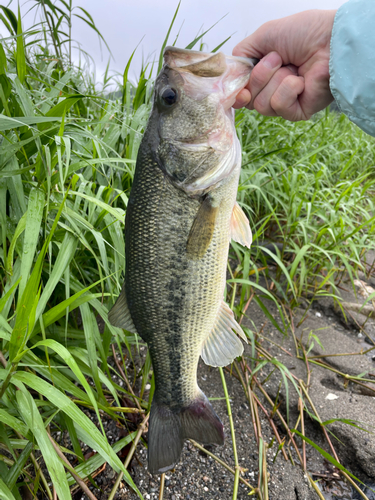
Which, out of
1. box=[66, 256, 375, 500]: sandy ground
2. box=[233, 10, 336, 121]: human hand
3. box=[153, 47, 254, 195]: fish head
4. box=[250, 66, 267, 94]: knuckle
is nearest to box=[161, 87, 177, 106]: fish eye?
box=[153, 47, 254, 195]: fish head

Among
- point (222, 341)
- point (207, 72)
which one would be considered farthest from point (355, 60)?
point (222, 341)

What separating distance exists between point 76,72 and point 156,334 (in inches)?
121

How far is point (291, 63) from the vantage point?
164cm

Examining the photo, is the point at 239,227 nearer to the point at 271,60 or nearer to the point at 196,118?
the point at 196,118

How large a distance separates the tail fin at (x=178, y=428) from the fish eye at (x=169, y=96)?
1.20 meters

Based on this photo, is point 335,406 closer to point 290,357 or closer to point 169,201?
point 290,357

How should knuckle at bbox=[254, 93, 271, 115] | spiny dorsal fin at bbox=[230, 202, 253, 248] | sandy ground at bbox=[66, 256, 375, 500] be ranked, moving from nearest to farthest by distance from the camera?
spiny dorsal fin at bbox=[230, 202, 253, 248] < knuckle at bbox=[254, 93, 271, 115] < sandy ground at bbox=[66, 256, 375, 500]

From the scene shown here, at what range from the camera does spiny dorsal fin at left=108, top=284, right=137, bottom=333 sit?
52.8 inches

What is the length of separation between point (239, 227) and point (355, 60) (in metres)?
0.79

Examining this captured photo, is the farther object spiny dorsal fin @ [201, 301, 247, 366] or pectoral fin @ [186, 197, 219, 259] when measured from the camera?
spiny dorsal fin @ [201, 301, 247, 366]

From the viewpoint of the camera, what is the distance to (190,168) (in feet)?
4.25

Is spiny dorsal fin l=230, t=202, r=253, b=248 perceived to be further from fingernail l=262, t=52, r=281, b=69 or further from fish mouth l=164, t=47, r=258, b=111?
fingernail l=262, t=52, r=281, b=69

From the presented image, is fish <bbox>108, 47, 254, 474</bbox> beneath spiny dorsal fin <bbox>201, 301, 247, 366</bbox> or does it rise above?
above

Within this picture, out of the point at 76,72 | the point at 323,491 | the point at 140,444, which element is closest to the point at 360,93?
the point at 140,444
